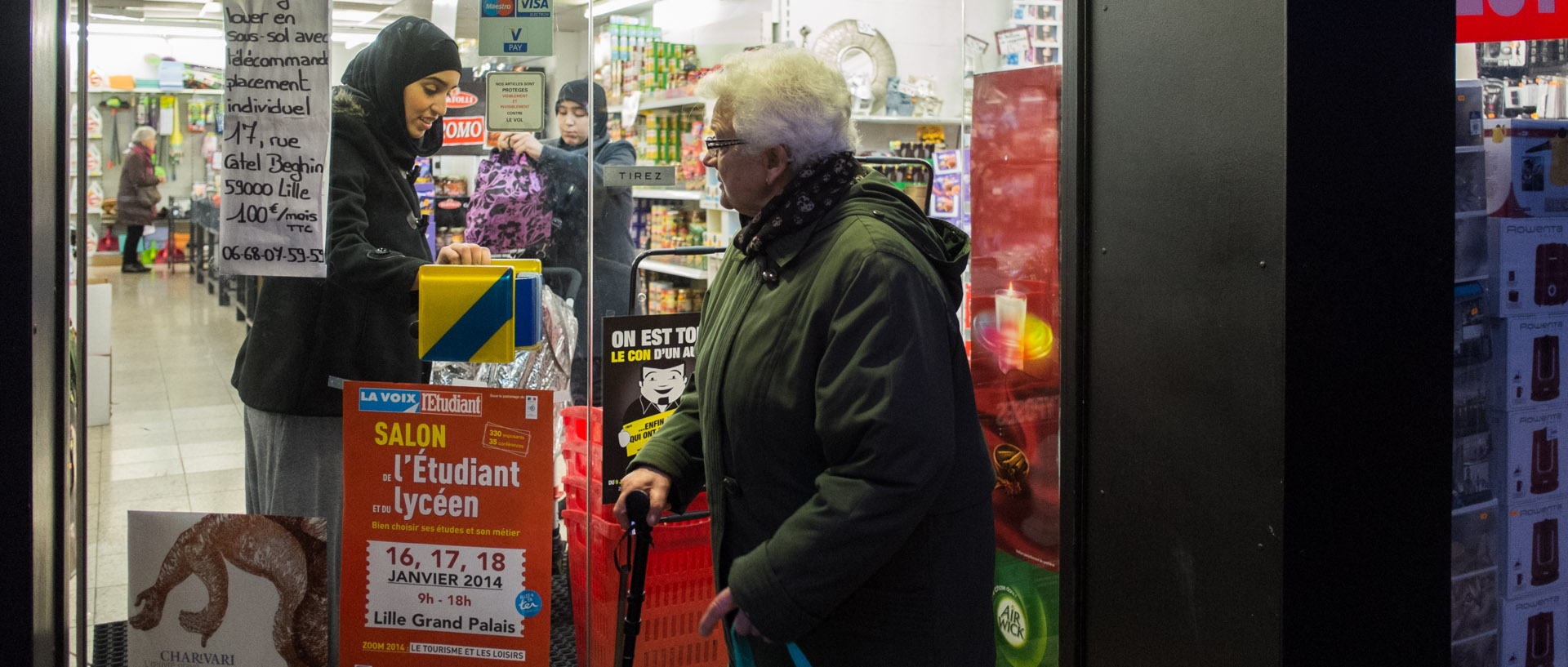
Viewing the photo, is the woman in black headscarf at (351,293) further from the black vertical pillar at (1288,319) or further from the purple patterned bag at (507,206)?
the black vertical pillar at (1288,319)

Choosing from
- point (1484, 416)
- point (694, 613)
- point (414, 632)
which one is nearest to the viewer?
point (1484, 416)

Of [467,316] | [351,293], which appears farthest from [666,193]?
[351,293]

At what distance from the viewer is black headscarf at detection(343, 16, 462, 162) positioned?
8.98ft

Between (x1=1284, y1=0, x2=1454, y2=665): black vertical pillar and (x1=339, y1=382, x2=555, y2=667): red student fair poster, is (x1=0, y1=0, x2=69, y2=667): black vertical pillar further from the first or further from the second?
(x1=1284, y1=0, x2=1454, y2=665): black vertical pillar

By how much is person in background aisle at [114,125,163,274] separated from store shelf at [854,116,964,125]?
2.81m

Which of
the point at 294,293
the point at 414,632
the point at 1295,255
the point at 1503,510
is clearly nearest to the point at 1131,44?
the point at 1295,255

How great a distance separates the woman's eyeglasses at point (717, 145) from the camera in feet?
6.48

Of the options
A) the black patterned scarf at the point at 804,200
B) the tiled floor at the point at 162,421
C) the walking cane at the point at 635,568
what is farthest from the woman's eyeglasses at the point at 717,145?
the tiled floor at the point at 162,421

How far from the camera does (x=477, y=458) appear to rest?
9.22 ft

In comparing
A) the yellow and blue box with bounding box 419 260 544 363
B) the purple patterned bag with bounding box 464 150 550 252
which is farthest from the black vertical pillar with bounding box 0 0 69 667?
the purple patterned bag with bounding box 464 150 550 252

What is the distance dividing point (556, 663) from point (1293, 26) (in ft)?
7.88

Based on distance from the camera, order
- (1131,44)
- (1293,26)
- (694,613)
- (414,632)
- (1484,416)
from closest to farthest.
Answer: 1. (1293,26)
2. (1131,44)
3. (1484,416)
4. (414,632)
5. (694,613)

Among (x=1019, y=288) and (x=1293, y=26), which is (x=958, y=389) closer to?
(x=1293, y=26)

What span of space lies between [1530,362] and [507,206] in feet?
7.81
